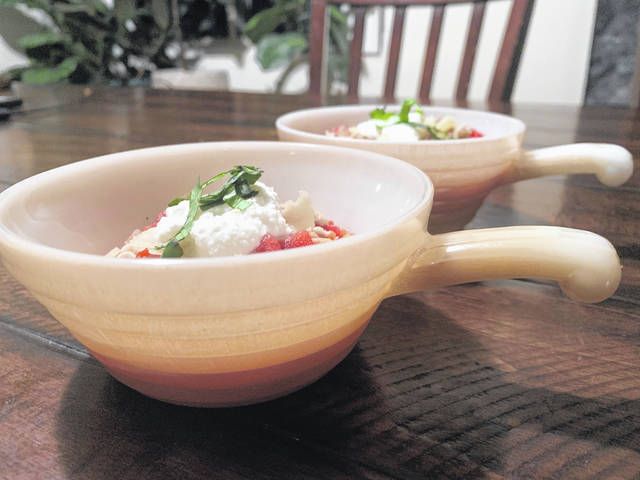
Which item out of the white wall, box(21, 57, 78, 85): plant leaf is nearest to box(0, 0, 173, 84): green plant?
box(21, 57, 78, 85): plant leaf

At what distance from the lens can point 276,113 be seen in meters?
1.55

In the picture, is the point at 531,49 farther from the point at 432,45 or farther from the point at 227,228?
the point at 227,228

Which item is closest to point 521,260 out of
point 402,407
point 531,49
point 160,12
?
point 402,407

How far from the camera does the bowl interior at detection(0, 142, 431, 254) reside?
447 millimetres

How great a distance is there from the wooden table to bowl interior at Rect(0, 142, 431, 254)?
0.09 metres

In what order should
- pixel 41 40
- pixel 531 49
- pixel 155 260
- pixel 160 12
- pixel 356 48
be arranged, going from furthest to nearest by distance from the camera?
1. pixel 160 12
2. pixel 41 40
3. pixel 531 49
4. pixel 356 48
5. pixel 155 260

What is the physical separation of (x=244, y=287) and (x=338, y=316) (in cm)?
7

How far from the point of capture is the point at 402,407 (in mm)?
385

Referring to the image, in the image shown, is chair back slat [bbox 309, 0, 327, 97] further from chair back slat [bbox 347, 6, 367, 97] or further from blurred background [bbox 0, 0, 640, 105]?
blurred background [bbox 0, 0, 640, 105]

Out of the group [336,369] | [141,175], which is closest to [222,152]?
[141,175]

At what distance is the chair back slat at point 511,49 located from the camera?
5.69 ft

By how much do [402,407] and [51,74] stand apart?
12.2 feet

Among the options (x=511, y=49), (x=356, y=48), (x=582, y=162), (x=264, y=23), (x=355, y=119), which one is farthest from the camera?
(x=264, y=23)

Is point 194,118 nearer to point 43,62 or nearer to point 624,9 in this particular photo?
A: point 624,9
